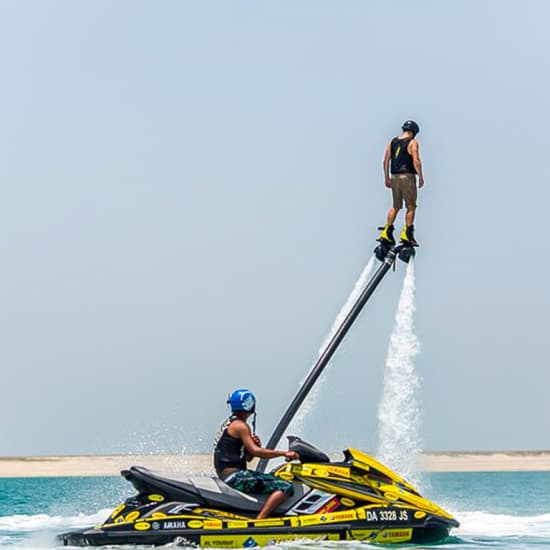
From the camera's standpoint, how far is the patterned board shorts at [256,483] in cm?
1650

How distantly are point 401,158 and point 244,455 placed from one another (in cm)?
573

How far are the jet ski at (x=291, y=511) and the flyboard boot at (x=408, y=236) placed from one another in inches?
162

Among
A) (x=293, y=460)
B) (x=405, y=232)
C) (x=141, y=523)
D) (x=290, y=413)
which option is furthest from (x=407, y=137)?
(x=141, y=523)

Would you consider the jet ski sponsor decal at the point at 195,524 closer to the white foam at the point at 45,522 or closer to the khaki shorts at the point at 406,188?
the white foam at the point at 45,522

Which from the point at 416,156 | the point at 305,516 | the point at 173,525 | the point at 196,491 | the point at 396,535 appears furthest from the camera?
the point at 416,156

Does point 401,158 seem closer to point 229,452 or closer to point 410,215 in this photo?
point 410,215

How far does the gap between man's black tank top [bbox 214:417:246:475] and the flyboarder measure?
16.3 ft

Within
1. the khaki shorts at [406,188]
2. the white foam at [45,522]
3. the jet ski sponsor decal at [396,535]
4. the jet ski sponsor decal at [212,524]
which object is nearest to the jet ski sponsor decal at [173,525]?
the jet ski sponsor decal at [212,524]

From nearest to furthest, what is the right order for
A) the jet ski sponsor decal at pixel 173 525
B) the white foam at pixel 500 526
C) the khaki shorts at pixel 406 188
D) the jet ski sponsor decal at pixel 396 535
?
the jet ski sponsor decal at pixel 173 525, the jet ski sponsor decal at pixel 396 535, the white foam at pixel 500 526, the khaki shorts at pixel 406 188

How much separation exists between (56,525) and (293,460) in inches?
223

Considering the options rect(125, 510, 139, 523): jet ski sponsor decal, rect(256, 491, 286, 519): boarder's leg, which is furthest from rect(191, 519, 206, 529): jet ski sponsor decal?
rect(256, 491, 286, 519): boarder's leg

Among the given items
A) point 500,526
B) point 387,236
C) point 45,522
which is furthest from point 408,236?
point 45,522

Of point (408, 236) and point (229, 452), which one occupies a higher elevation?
point (408, 236)

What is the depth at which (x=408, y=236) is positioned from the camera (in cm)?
2016
